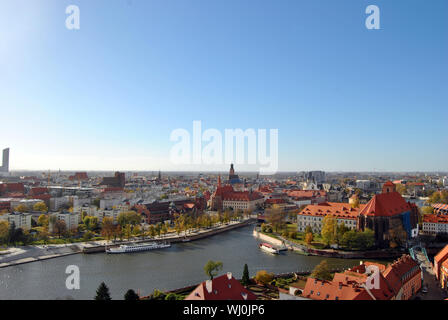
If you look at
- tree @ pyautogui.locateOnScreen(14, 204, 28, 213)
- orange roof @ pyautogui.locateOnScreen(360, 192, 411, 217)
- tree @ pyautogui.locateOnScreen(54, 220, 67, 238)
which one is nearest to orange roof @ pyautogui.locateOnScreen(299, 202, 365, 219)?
orange roof @ pyautogui.locateOnScreen(360, 192, 411, 217)

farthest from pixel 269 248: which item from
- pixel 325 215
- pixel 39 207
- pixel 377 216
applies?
pixel 39 207

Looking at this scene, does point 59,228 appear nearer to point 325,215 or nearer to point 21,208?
point 21,208

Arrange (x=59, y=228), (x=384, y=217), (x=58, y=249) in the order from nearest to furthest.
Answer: (x=58, y=249) → (x=384, y=217) → (x=59, y=228)

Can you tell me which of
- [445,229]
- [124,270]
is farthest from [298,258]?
[445,229]

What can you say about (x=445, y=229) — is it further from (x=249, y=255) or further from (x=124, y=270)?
(x=124, y=270)

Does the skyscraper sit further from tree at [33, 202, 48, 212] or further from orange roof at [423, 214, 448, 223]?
orange roof at [423, 214, 448, 223]

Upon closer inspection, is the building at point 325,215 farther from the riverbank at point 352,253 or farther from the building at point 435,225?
the building at point 435,225
